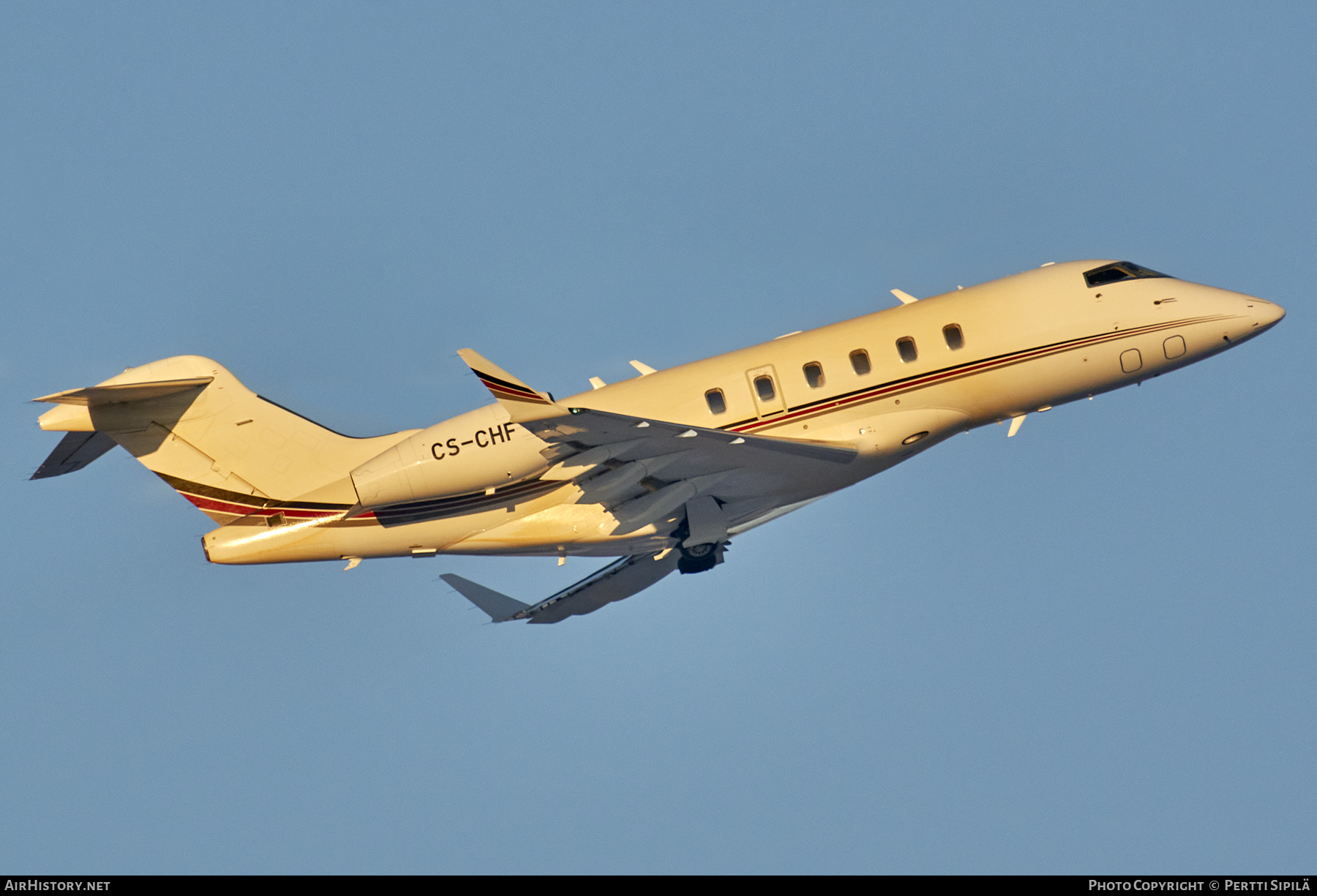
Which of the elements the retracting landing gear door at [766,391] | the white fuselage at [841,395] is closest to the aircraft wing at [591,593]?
the white fuselage at [841,395]

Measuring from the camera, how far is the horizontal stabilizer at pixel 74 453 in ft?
72.8

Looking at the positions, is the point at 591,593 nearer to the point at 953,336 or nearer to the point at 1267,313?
the point at 953,336

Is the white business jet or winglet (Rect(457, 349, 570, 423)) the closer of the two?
winglet (Rect(457, 349, 570, 423))

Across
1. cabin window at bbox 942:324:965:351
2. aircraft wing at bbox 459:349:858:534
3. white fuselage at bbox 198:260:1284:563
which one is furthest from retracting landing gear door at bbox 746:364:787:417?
cabin window at bbox 942:324:965:351

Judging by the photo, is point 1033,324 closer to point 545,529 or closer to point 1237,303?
point 1237,303

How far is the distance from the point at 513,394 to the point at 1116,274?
37.9 feet

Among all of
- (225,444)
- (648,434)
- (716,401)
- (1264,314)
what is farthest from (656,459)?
(1264,314)

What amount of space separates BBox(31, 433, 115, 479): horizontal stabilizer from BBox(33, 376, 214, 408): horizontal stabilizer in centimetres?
61

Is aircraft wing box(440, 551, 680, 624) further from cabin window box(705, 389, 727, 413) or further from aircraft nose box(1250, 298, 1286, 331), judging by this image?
aircraft nose box(1250, 298, 1286, 331)

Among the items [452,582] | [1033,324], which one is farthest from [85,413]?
[1033,324]

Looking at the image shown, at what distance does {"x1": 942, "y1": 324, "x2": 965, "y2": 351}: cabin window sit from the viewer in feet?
72.8

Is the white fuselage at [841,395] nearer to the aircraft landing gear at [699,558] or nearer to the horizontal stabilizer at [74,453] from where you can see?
the aircraft landing gear at [699,558]

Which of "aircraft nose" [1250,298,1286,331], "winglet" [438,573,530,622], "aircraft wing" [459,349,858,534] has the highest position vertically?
"aircraft nose" [1250,298,1286,331]

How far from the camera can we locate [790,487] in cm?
2230
